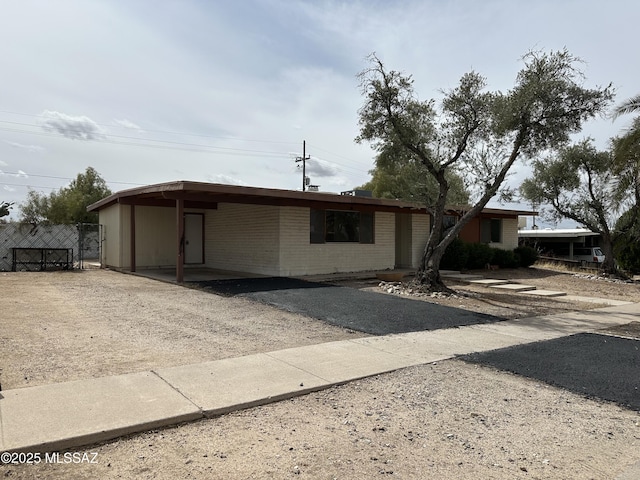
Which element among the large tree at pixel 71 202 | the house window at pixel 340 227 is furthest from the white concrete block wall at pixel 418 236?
the large tree at pixel 71 202

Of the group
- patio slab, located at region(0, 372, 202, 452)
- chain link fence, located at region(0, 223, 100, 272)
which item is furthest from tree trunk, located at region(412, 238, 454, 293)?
chain link fence, located at region(0, 223, 100, 272)

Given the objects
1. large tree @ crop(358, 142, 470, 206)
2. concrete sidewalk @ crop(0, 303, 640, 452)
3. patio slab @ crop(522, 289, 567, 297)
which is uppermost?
large tree @ crop(358, 142, 470, 206)

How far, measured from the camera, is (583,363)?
20.4 feet

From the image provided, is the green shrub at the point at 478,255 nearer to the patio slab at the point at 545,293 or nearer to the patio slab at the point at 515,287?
the patio slab at the point at 515,287

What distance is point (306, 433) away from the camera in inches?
154

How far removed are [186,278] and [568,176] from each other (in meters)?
16.4

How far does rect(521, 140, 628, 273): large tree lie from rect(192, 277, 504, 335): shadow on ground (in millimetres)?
13261

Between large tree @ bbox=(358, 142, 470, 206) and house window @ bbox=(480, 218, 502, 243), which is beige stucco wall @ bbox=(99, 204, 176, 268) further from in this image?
house window @ bbox=(480, 218, 502, 243)

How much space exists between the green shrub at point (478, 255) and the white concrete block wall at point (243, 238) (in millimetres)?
8915

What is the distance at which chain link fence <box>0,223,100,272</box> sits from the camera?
17828mm

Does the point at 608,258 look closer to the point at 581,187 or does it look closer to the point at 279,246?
the point at 581,187

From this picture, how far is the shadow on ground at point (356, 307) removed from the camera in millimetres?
8586

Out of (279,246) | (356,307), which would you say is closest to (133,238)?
(279,246)

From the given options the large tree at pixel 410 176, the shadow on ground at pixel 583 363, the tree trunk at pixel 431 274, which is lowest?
the shadow on ground at pixel 583 363
